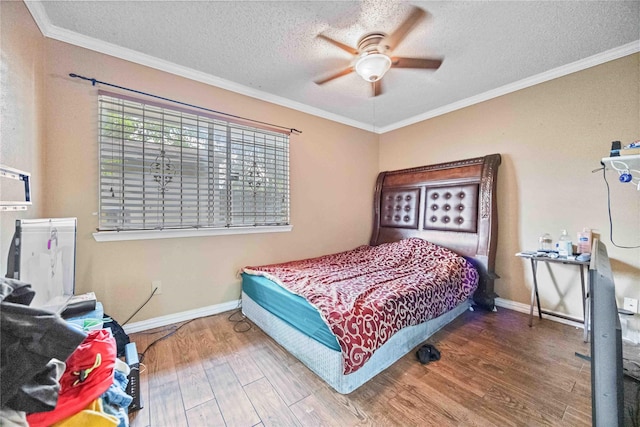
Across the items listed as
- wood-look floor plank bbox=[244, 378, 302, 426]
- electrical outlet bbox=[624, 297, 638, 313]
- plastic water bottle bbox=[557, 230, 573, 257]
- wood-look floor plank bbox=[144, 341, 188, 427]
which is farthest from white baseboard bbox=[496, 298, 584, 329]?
wood-look floor plank bbox=[144, 341, 188, 427]

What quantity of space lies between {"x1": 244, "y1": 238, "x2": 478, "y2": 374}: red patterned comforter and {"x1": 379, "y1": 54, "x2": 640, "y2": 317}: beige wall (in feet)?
2.17

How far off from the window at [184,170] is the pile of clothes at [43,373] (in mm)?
1487

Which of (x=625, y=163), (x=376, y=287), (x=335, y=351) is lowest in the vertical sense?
(x=335, y=351)

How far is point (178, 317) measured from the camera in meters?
2.24

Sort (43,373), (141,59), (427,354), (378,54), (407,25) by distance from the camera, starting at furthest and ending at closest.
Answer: (141,59), (378,54), (427,354), (407,25), (43,373)

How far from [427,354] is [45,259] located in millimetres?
2316

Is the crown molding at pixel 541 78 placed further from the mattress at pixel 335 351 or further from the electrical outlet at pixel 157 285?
the electrical outlet at pixel 157 285

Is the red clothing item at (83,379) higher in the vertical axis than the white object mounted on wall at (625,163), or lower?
lower

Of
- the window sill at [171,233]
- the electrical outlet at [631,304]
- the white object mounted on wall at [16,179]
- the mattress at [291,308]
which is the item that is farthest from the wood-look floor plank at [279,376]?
the electrical outlet at [631,304]

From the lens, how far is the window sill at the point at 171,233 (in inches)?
76.0

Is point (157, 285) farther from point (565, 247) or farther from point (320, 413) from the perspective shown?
point (565, 247)

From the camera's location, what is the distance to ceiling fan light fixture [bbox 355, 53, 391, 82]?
5.98 feet

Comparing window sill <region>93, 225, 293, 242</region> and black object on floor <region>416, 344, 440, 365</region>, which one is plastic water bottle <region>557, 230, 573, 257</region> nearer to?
black object on floor <region>416, 344, 440, 365</region>

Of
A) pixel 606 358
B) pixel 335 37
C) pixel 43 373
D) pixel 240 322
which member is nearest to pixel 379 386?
pixel 606 358
